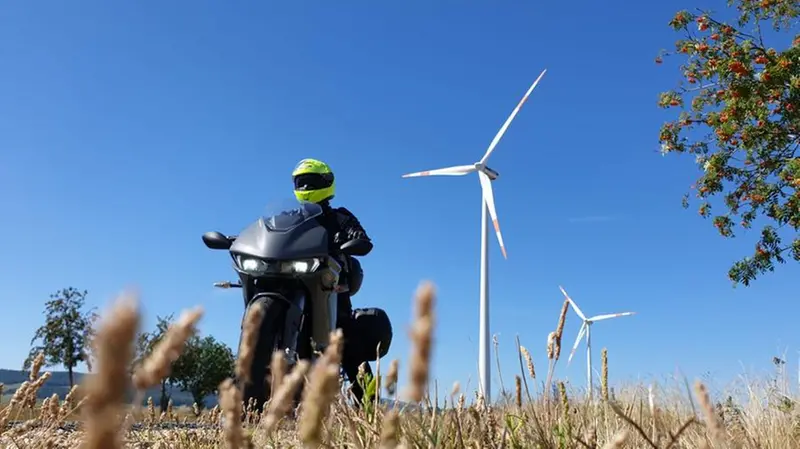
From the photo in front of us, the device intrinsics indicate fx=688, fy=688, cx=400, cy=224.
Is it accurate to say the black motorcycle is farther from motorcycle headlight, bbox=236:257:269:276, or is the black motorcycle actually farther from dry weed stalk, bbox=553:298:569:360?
dry weed stalk, bbox=553:298:569:360

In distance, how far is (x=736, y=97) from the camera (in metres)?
14.9

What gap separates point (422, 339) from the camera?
23.1 inches

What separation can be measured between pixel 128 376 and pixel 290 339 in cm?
406

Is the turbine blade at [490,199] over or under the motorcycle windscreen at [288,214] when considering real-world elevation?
over

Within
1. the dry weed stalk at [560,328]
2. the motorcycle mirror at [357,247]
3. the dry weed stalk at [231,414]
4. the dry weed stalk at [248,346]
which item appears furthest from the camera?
the motorcycle mirror at [357,247]

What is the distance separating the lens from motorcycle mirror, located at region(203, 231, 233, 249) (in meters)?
5.14

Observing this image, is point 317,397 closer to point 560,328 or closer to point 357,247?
point 560,328

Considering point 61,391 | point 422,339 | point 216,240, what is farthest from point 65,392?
point 61,391

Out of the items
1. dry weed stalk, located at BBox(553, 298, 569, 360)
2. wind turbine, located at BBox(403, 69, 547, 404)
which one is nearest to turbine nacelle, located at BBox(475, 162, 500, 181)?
wind turbine, located at BBox(403, 69, 547, 404)

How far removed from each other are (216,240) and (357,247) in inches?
47.9

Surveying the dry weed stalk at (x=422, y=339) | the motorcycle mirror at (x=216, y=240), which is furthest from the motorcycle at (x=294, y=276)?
the dry weed stalk at (x=422, y=339)

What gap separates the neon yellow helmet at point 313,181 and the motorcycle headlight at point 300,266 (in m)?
1.34

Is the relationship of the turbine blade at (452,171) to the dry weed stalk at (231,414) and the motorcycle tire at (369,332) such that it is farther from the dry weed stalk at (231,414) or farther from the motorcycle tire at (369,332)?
the dry weed stalk at (231,414)

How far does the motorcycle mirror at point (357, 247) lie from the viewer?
4563 mm
